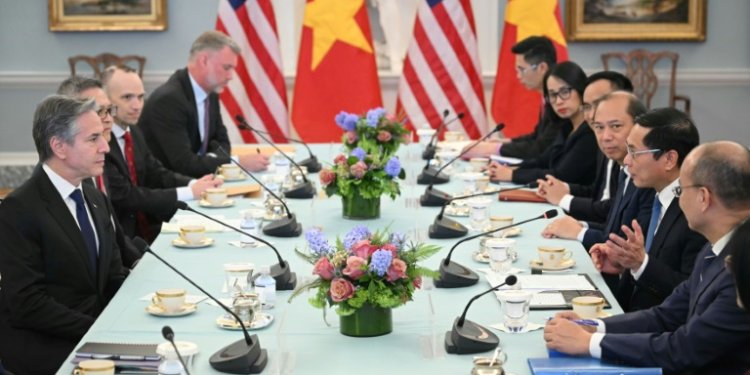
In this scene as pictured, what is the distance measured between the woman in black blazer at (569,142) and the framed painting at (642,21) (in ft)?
10.1

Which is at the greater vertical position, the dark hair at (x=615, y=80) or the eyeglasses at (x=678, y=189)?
the dark hair at (x=615, y=80)

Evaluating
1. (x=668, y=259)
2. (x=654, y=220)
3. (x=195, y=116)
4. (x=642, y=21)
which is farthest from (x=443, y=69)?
(x=668, y=259)

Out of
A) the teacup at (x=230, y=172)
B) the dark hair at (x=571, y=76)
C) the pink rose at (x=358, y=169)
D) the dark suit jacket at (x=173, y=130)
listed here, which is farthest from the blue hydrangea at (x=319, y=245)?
the dark suit jacket at (x=173, y=130)

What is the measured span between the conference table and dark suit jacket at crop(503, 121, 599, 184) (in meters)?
1.30

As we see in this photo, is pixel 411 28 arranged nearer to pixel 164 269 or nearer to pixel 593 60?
pixel 593 60

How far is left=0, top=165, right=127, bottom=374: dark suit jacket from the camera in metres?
3.44

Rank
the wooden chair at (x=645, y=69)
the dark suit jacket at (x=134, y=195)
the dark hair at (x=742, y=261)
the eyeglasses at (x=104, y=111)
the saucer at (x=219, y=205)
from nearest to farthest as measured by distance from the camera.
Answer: the dark hair at (x=742, y=261)
the eyeglasses at (x=104, y=111)
the saucer at (x=219, y=205)
the dark suit jacket at (x=134, y=195)
the wooden chair at (x=645, y=69)

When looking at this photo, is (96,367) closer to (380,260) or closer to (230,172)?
(380,260)

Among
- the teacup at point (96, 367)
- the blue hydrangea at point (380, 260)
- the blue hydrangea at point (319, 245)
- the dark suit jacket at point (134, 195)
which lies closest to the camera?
the teacup at point (96, 367)

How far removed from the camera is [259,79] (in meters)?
8.44

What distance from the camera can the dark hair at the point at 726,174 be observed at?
2.90 meters

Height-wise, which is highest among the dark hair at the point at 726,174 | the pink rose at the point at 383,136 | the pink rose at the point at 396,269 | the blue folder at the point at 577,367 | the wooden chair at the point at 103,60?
the wooden chair at the point at 103,60

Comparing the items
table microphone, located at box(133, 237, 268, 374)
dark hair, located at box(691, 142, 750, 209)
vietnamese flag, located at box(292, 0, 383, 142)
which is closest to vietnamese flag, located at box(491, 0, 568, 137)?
vietnamese flag, located at box(292, 0, 383, 142)

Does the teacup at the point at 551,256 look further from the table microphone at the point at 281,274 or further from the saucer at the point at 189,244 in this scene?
the saucer at the point at 189,244
